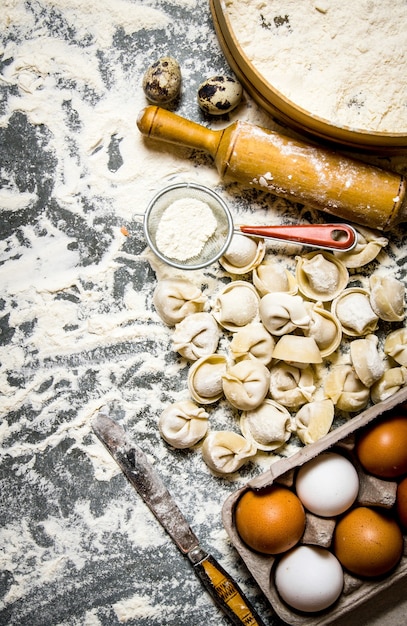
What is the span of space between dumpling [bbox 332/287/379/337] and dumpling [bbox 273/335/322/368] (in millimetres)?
111

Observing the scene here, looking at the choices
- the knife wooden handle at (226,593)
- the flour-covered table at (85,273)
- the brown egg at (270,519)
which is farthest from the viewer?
the flour-covered table at (85,273)

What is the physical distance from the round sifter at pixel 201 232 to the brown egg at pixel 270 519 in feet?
1.77

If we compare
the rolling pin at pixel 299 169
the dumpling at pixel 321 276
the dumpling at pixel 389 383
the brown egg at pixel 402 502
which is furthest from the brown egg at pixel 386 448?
the rolling pin at pixel 299 169

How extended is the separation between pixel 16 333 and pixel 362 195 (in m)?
0.91

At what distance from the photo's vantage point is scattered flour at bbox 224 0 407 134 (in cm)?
138

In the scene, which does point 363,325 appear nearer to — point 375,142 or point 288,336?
point 288,336

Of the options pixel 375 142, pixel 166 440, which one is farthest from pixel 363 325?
pixel 166 440

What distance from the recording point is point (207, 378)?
1.41 metres

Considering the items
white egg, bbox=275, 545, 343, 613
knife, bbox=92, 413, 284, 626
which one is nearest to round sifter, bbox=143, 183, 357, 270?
knife, bbox=92, 413, 284, 626

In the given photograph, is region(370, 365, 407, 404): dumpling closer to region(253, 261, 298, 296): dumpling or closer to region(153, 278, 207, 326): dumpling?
region(253, 261, 298, 296): dumpling

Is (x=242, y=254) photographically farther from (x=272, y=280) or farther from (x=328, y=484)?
(x=328, y=484)

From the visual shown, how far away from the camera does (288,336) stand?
1396mm

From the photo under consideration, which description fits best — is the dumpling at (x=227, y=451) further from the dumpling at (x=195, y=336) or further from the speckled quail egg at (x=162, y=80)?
the speckled quail egg at (x=162, y=80)

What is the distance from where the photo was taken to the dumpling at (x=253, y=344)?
1.42m
